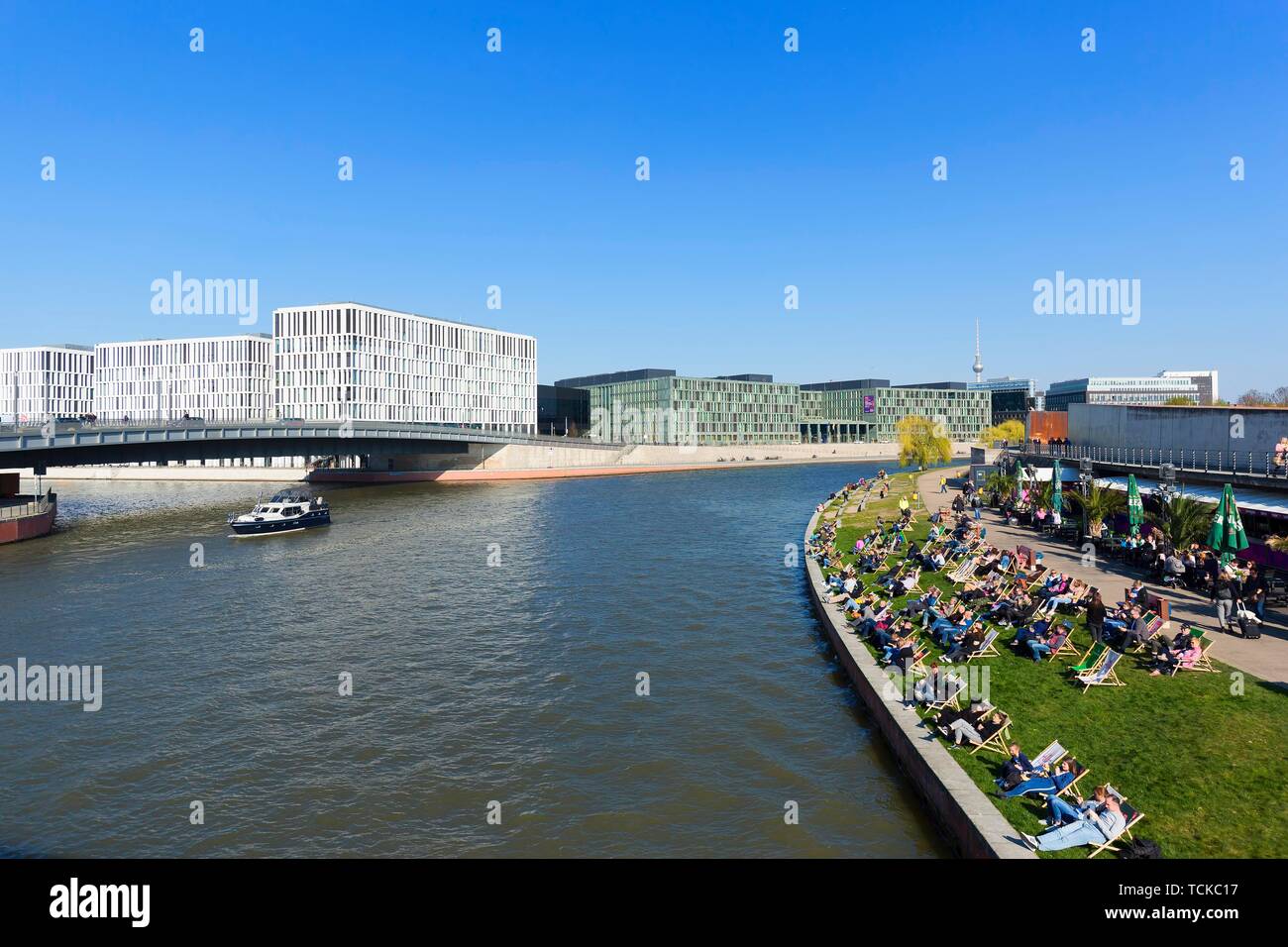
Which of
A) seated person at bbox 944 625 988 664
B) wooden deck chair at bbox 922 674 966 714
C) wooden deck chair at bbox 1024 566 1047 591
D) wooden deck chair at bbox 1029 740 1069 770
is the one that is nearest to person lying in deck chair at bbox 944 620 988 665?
seated person at bbox 944 625 988 664

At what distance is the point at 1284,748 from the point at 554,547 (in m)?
34.0

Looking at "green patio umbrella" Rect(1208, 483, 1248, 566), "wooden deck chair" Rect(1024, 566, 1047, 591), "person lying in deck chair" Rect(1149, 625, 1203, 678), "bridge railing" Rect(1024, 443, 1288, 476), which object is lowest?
"person lying in deck chair" Rect(1149, 625, 1203, 678)

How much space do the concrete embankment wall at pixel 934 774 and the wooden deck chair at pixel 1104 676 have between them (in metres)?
3.43

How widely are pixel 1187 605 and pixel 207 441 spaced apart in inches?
2632

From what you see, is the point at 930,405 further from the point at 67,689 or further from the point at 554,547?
the point at 67,689

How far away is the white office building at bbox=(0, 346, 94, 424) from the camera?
512ft

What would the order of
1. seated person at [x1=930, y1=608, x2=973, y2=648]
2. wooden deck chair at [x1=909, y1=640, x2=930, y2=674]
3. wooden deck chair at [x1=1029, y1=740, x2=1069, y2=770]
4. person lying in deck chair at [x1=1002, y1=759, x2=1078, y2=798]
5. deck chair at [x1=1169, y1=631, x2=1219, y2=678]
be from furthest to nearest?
1. seated person at [x1=930, y1=608, x2=973, y2=648]
2. wooden deck chair at [x1=909, y1=640, x2=930, y2=674]
3. deck chair at [x1=1169, y1=631, x2=1219, y2=678]
4. wooden deck chair at [x1=1029, y1=740, x2=1069, y2=770]
5. person lying in deck chair at [x1=1002, y1=759, x2=1078, y2=798]

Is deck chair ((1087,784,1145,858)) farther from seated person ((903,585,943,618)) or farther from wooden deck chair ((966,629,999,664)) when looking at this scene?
seated person ((903,585,943,618))

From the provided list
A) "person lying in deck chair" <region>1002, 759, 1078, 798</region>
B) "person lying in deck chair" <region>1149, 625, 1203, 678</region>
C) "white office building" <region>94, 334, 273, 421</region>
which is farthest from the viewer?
"white office building" <region>94, 334, 273, 421</region>

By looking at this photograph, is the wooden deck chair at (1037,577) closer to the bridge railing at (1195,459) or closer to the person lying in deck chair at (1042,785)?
the person lying in deck chair at (1042,785)

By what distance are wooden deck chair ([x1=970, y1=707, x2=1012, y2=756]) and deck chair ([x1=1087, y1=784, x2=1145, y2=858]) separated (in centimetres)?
194

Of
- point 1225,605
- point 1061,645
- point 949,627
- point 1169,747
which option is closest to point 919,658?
point 949,627

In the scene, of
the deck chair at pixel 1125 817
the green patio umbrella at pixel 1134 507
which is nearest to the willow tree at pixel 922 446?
the green patio umbrella at pixel 1134 507
